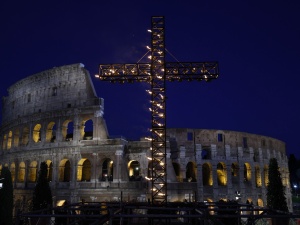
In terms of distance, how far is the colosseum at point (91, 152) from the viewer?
98.6ft

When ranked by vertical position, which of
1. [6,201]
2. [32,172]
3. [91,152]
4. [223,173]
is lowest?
[6,201]

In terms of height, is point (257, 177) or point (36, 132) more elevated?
point (36, 132)

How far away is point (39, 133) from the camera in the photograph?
3619 cm

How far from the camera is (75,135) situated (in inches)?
1243

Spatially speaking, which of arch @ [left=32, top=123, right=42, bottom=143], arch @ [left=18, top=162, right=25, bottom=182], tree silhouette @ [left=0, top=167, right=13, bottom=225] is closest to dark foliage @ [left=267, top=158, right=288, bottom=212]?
tree silhouette @ [left=0, top=167, right=13, bottom=225]

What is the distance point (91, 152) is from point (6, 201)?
1066 cm

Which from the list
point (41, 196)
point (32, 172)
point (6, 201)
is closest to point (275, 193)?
point (41, 196)

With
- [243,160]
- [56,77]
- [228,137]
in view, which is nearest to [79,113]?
[56,77]

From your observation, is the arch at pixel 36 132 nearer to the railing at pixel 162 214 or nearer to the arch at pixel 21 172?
the arch at pixel 21 172

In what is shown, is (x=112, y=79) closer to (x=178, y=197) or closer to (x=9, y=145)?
(x=178, y=197)

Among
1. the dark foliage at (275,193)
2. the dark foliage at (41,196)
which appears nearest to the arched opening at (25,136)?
the dark foliage at (41,196)

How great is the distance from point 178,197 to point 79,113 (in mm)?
12516

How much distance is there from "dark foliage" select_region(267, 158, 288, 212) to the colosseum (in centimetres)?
814

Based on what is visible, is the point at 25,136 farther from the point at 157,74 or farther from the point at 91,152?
the point at 157,74
